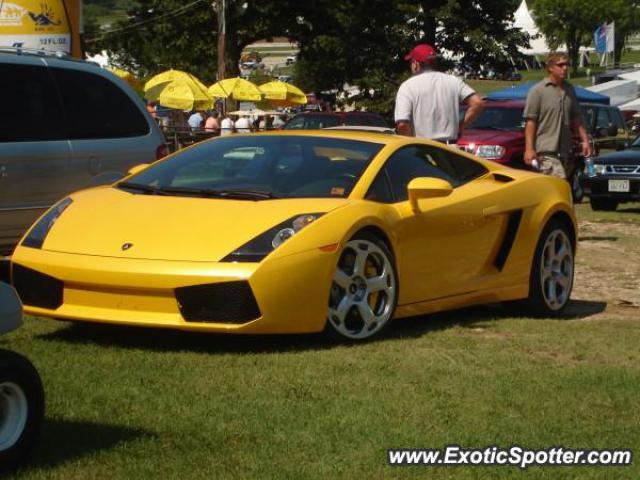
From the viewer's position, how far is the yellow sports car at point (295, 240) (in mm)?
6938

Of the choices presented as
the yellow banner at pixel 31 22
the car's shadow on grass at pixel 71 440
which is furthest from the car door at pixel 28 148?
the yellow banner at pixel 31 22

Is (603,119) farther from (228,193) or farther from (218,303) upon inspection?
(218,303)

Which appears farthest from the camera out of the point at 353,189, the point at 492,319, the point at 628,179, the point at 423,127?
the point at 628,179

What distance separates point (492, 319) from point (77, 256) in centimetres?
281

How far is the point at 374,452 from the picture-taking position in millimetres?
4988

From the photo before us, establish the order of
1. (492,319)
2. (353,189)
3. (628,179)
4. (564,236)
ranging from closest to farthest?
(353,189) → (492,319) → (564,236) → (628,179)

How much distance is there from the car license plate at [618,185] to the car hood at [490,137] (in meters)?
1.83

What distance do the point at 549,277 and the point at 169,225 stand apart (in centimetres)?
293

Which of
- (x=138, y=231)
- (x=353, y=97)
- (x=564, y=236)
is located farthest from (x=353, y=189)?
(x=353, y=97)

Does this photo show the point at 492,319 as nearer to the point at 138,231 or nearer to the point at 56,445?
the point at 138,231

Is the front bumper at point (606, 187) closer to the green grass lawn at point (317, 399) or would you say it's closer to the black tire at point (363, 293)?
the green grass lawn at point (317, 399)

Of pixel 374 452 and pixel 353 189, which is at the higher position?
pixel 353 189

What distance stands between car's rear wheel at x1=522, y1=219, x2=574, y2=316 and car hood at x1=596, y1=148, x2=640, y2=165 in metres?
11.0

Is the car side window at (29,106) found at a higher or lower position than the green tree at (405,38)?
higher
